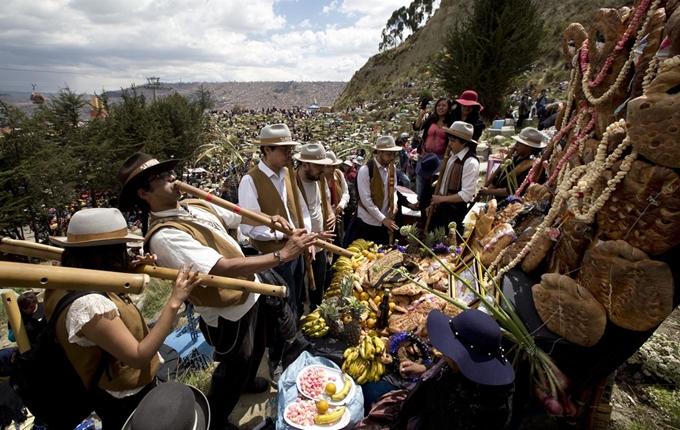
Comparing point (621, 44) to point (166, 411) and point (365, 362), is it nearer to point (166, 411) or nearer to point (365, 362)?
point (365, 362)

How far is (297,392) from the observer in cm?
270

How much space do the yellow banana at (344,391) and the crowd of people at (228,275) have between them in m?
0.51

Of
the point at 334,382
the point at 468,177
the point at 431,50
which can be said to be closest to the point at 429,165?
the point at 468,177

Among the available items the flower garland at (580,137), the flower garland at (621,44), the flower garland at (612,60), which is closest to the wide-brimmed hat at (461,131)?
the flower garland at (580,137)

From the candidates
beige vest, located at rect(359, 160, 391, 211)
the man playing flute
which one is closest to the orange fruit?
the man playing flute

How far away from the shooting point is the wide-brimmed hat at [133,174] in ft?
6.91

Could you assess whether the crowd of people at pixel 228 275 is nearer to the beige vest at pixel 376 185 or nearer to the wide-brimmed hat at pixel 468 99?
the beige vest at pixel 376 185

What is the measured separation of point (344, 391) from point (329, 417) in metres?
0.26

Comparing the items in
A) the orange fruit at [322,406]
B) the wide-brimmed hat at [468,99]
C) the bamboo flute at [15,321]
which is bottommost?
the orange fruit at [322,406]

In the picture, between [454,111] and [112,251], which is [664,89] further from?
[454,111]

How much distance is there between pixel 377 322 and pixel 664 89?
2690 mm

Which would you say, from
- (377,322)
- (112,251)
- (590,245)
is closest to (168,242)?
(112,251)

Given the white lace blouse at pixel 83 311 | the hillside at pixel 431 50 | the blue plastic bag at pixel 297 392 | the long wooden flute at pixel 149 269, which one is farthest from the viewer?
the hillside at pixel 431 50

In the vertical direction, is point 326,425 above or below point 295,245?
below
